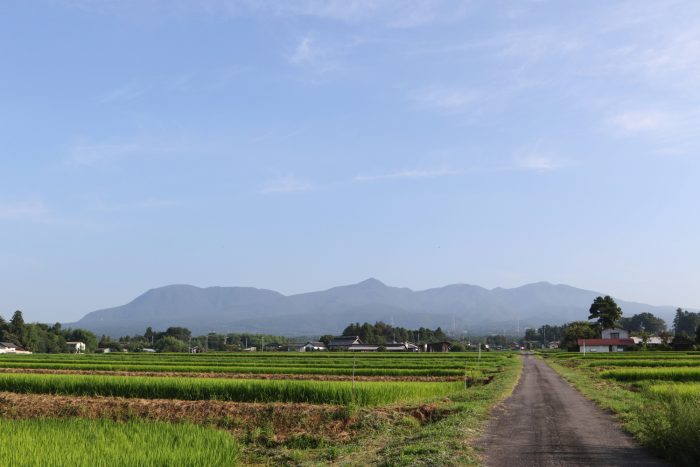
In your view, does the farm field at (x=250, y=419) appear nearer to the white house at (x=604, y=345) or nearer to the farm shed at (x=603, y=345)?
the white house at (x=604, y=345)

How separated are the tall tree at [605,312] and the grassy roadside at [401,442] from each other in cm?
12201

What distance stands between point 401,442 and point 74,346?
446ft

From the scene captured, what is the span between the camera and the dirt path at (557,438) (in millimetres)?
11641

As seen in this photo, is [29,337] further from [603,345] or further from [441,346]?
[603,345]

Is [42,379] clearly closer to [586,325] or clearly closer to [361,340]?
[586,325]

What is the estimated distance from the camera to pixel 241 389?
24.5 meters

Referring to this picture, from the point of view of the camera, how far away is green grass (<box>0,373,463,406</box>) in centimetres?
2267

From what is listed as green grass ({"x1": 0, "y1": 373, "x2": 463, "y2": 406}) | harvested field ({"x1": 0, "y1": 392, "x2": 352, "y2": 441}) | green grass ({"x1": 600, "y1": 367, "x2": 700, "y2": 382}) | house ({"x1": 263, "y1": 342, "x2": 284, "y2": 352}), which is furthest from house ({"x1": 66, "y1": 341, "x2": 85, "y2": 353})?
green grass ({"x1": 600, "y1": 367, "x2": 700, "y2": 382})

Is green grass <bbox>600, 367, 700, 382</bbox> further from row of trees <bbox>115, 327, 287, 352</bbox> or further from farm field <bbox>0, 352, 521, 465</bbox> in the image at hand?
row of trees <bbox>115, 327, 287, 352</bbox>

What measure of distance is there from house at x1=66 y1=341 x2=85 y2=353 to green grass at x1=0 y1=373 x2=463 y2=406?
4196 inches

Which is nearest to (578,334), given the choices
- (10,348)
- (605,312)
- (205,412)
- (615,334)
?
(615,334)

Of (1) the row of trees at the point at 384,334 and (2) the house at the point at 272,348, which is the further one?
(1) the row of trees at the point at 384,334

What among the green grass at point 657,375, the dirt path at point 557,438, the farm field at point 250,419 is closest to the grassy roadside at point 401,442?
the farm field at point 250,419

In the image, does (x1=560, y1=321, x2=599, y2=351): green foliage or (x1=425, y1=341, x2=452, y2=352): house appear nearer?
(x1=560, y1=321, x2=599, y2=351): green foliage
